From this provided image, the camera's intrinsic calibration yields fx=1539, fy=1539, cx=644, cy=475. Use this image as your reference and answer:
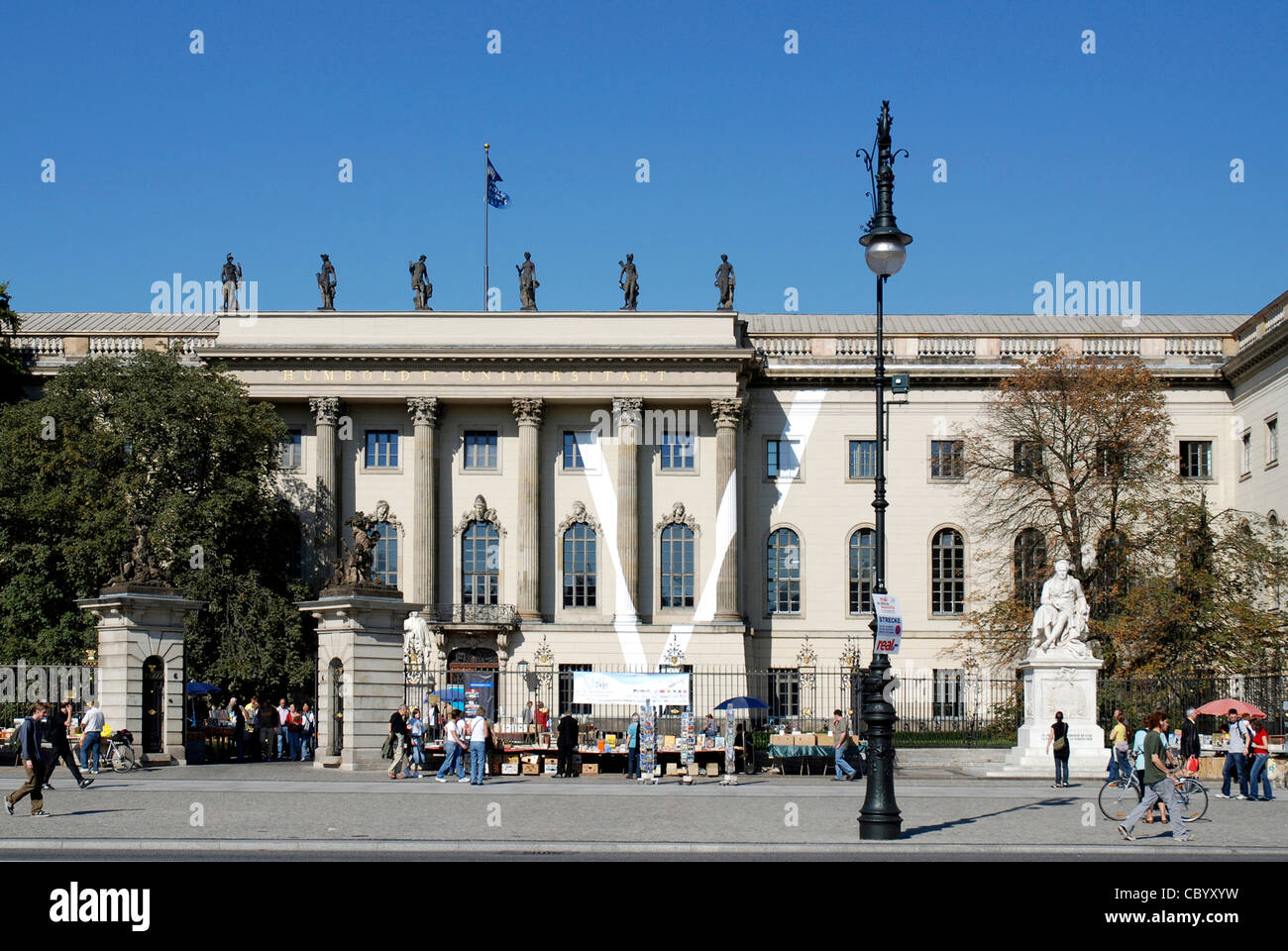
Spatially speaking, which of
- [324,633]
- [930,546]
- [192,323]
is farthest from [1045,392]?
[192,323]

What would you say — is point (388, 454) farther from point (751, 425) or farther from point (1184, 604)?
point (1184, 604)

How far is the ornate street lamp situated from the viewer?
66.2ft

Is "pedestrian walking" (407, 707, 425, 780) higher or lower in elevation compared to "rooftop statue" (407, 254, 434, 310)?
lower

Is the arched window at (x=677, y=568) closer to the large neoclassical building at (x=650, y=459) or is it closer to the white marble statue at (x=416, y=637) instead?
the large neoclassical building at (x=650, y=459)

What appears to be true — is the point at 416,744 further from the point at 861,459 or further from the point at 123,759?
the point at 861,459

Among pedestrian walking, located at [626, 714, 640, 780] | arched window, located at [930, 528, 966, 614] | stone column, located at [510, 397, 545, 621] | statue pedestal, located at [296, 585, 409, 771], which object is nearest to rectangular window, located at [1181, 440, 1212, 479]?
arched window, located at [930, 528, 966, 614]

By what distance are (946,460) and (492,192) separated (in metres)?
23.1

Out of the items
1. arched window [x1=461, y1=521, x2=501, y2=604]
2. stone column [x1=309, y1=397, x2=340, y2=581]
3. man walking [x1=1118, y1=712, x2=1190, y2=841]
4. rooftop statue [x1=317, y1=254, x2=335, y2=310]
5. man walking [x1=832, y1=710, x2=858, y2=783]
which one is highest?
rooftop statue [x1=317, y1=254, x2=335, y2=310]

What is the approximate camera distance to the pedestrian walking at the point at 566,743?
114 ft

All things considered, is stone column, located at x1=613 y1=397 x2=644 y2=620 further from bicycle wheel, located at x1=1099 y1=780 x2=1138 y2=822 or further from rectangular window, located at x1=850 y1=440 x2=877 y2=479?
bicycle wheel, located at x1=1099 y1=780 x2=1138 y2=822

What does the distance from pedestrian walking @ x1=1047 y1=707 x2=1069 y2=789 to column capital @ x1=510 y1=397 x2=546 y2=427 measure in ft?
126

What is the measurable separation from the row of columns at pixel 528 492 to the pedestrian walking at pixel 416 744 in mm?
31031
